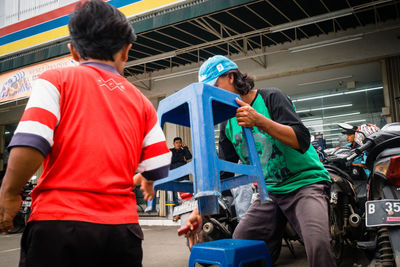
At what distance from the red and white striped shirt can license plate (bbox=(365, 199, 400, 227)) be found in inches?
63.4

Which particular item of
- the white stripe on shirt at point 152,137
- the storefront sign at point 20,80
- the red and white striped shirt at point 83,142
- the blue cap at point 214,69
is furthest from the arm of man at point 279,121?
the storefront sign at point 20,80

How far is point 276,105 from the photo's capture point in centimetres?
195

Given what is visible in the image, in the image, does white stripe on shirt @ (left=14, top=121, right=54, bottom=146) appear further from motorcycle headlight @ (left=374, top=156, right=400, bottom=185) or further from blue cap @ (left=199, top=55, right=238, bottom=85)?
motorcycle headlight @ (left=374, top=156, right=400, bottom=185)

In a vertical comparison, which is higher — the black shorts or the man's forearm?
the man's forearm

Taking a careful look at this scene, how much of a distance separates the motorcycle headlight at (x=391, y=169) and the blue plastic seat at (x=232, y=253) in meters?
0.97

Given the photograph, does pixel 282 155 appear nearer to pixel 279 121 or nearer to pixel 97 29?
pixel 279 121

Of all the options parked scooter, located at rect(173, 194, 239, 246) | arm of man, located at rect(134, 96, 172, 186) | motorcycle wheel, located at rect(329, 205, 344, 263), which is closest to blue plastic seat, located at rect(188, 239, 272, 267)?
arm of man, located at rect(134, 96, 172, 186)

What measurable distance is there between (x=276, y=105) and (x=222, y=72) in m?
0.38

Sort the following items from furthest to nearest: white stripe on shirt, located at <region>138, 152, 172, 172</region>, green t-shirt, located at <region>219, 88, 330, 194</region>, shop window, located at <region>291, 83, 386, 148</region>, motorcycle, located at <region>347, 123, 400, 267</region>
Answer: shop window, located at <region>291, 83, 386, 148</region>, motorcycle, located at <region>347, 123, 400, 267</region>, green t-shirt, located at <region>219, 88, 330, 194</region>, white stripe on shirt, located at <region>138, 152, 172, 172</region>

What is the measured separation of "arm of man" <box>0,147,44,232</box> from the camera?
997mm

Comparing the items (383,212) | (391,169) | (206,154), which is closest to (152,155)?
(206,154)

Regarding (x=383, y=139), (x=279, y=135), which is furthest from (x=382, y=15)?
(x=279, y=135)

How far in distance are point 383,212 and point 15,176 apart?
204 centimetres

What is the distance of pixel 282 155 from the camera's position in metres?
2.00
